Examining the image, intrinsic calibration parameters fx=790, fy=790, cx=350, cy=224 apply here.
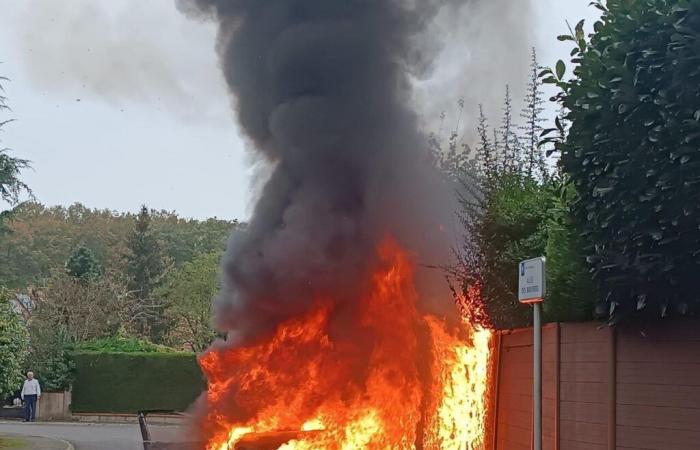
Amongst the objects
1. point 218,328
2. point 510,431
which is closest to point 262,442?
point 218,328

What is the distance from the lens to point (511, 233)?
26.7 ft

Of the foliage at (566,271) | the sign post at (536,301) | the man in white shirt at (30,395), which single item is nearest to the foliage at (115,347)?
the man in white shirt at (30,395)

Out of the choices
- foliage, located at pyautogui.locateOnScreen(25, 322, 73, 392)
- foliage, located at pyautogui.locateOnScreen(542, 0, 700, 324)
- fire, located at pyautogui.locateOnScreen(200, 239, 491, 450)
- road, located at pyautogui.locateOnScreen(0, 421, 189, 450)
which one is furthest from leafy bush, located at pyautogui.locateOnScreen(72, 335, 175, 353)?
foliage, located at pyautogui.locateOnScreen(542, 0, 700, 324)

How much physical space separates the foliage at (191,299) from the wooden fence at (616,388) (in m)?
30.1

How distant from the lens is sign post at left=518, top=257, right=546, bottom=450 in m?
5.34

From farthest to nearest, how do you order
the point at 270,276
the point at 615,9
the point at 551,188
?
1. the point at 270,276
2. the point at 551,188
3. the point at 615,9

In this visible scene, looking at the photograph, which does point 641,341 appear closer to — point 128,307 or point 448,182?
point 448,182

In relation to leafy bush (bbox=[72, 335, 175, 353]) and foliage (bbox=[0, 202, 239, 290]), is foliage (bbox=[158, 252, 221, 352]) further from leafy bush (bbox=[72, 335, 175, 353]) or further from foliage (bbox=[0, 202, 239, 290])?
leafy bush (bbox=[72, 335, 175, 353])

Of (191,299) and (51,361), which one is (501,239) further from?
(191,299)

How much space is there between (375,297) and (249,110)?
10.4ft

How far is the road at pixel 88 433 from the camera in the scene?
15812mm

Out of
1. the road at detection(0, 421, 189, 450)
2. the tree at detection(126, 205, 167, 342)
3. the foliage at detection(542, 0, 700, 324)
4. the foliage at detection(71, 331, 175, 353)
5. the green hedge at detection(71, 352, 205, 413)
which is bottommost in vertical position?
the road at detection(0, 421, 189, 450)

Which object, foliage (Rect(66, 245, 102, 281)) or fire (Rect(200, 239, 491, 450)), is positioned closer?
fire (Rect(200, 239, 491, 450))

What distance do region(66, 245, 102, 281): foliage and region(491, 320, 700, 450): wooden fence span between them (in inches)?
1128
